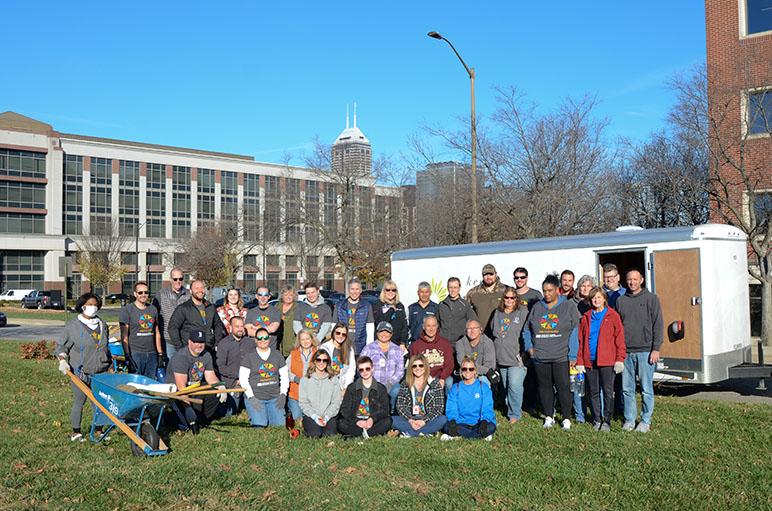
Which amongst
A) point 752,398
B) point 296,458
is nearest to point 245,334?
point 296,458

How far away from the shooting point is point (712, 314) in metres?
→ 9.70

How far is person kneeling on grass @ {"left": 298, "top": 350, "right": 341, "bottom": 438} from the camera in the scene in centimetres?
795

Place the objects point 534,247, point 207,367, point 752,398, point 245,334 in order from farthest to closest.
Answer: point 534,247 < point 752,398 < point 245,334 < point 207,367

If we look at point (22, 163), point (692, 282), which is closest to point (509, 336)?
point (692, 282)

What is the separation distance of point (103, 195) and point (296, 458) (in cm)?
6794

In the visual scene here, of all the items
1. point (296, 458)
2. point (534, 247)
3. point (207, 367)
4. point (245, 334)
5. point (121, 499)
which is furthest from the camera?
point (534, 247)

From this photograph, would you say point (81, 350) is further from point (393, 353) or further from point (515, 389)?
point (515, 389)

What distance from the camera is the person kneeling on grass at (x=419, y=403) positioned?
312 inches

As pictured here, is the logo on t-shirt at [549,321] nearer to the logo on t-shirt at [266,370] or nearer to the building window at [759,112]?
the logo on t-shirt at [266,370]

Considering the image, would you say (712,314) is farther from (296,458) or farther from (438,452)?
(296,458)

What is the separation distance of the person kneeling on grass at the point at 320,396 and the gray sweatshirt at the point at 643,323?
366cm

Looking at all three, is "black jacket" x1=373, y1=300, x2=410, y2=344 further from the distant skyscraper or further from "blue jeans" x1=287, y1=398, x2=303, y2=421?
the distant skyscraper

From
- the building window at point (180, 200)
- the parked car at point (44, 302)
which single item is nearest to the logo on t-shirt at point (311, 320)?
the parked car at point (44, 302)

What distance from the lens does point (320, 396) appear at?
A: 8125 mm
